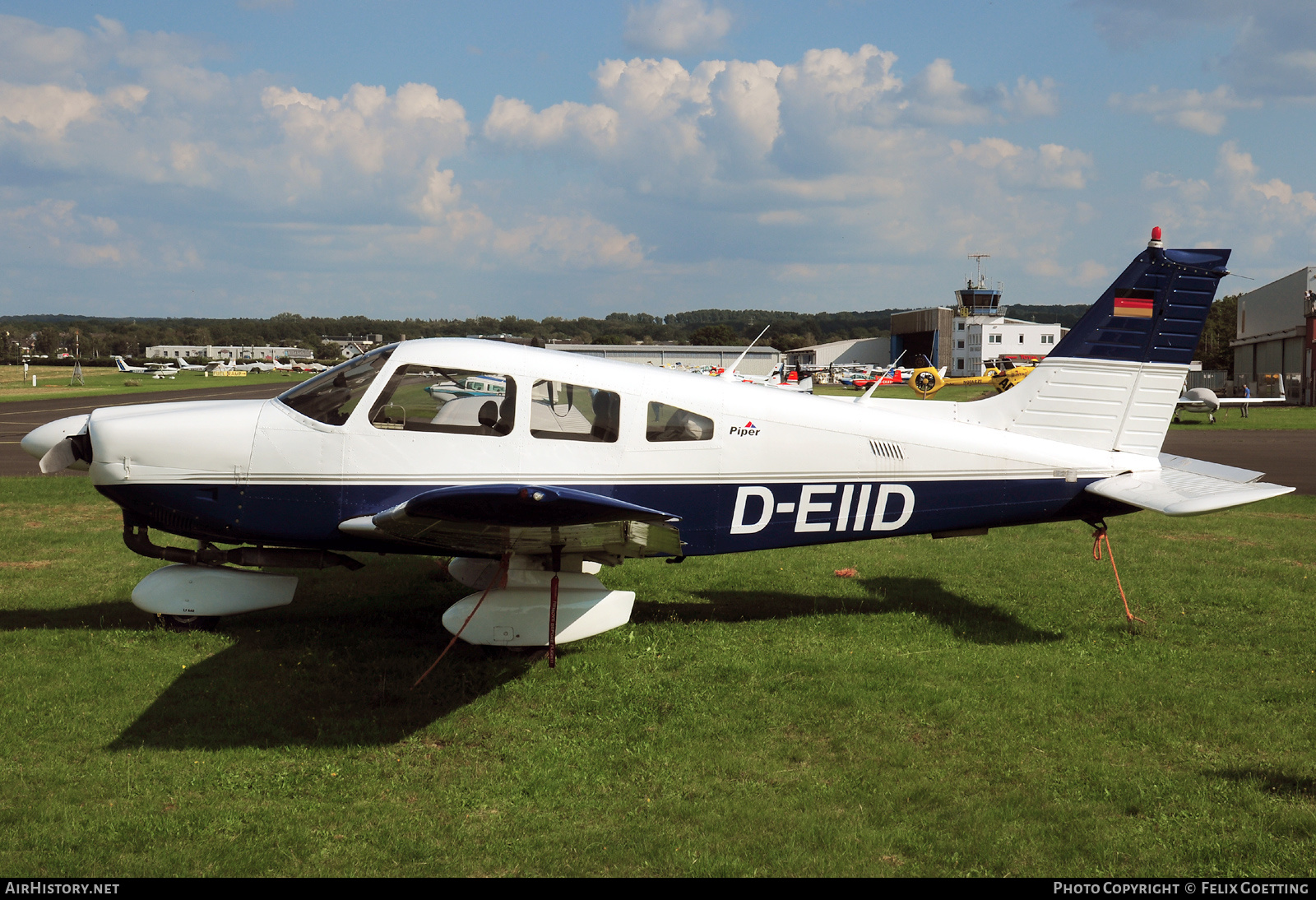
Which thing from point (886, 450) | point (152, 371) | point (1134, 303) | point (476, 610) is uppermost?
point (1134, 303)

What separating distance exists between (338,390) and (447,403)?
819mm

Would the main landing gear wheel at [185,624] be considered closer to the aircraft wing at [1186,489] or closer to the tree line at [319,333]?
the aircraft wing at [1186,489]

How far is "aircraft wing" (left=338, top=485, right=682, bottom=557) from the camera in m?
4.64

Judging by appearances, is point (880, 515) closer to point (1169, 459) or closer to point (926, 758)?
point (926, 758)

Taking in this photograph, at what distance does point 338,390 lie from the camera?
20.8ft

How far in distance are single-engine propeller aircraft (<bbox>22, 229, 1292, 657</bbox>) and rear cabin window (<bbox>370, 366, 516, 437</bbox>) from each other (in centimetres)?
1

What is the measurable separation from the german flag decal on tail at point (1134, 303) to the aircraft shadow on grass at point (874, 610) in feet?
9.24

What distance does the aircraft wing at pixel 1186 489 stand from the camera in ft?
20.1

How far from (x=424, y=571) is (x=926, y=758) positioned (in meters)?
5.95

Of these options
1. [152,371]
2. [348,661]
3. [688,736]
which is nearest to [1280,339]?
[688,736]

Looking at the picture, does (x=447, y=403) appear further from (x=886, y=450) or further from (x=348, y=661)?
(x=886, y=450)

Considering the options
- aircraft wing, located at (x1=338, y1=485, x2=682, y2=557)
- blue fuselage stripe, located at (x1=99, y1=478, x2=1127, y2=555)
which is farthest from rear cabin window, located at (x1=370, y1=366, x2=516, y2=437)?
aircraft wing, located at (x1=338, y1=485, x2=682, y2=557)

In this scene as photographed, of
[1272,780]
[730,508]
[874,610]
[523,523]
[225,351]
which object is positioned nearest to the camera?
[1272,780]

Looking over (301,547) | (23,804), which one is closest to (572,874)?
(23,804)
